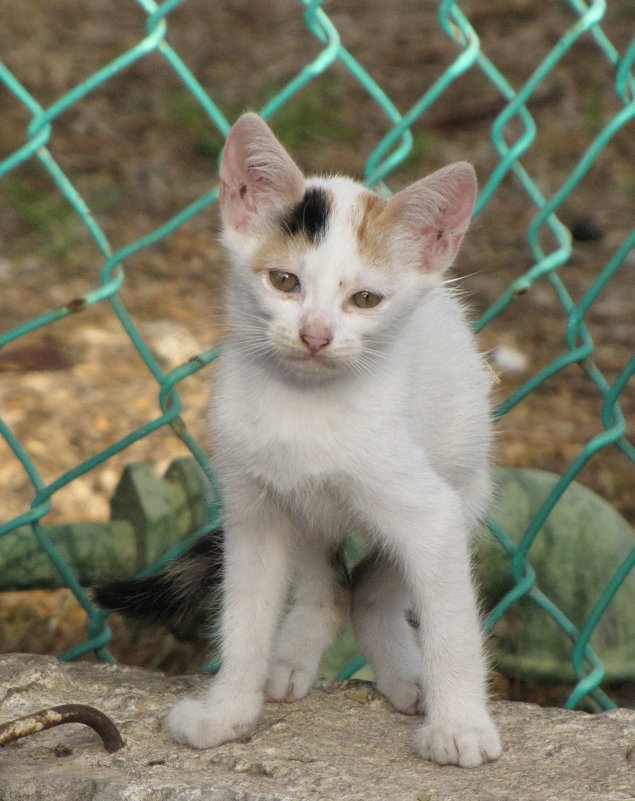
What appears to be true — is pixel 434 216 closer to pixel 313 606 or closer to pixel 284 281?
pixel 284 281

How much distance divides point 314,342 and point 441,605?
0.38 m

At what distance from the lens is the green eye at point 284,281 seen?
1540 millimetres

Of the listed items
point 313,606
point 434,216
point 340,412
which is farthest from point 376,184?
point 313,606

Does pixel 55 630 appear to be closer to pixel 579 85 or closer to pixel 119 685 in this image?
pixel 119 685

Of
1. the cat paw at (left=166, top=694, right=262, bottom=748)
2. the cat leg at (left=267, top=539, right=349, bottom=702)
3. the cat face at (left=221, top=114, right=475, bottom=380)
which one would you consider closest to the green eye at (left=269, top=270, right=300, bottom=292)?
the cat face at (left=221, top=114, right=475, bottom=380)

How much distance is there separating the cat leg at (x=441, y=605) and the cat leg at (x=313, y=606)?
254mm

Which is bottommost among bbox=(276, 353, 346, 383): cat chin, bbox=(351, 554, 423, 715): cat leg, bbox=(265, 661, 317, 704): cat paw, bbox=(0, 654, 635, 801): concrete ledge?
bbox=(0, 654, 635, 801): concrete ledge

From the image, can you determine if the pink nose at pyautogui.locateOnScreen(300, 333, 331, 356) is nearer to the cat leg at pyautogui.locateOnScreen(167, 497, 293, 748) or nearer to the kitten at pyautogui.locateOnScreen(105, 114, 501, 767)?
the kitten at pyautogui.locateOnScreen(105, 114, 501, 767)

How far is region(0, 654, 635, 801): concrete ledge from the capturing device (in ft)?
4.62

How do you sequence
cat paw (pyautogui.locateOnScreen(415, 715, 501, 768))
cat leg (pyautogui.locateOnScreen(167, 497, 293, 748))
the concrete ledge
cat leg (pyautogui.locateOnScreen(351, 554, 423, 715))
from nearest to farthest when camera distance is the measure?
the concrete ledge → cat paw (pyautogui.locateOnScreen(415, 715, 501, 768)) → cat leg (pyautogui.locateOnScreen(167, 497, 293, 748)) → cat leg (pyautogui.locateOnScreen(351, 554, 423, 715))

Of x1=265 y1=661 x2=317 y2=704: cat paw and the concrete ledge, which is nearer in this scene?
the concrete ledge

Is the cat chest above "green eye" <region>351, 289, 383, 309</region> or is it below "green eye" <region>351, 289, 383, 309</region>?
below

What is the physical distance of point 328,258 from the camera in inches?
59.9

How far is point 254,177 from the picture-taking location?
1591 millimetres
